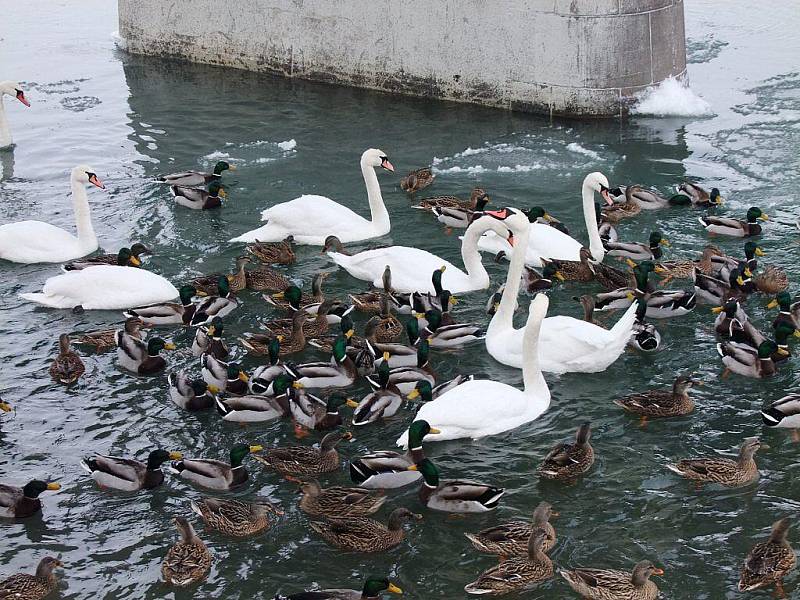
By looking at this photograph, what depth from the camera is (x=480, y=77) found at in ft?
72.7

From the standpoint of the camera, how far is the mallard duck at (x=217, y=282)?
47.8ft

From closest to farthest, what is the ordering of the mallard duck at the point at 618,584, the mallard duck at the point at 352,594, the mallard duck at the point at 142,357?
the mallard duck at the point at 352,594
the mallard duck at the point at 618,584
the mallard duck at the point at 142,357

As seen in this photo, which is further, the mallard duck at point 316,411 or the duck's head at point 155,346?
the duck's head at point 155,346

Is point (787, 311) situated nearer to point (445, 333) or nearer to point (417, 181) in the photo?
point (445, 333)

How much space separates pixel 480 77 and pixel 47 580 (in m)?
15.2

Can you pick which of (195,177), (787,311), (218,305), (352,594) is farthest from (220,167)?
(352,594)

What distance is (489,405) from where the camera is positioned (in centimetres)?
1150

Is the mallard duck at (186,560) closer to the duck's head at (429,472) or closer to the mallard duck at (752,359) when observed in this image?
the duck's head at (429,472)

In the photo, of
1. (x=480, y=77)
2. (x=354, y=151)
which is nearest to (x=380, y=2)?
(x=480, y=77)

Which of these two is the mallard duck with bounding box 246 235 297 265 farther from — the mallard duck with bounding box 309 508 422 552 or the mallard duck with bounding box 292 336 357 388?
the mallard duck with bounding box 309 508 422 552

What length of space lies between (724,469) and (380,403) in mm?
3421

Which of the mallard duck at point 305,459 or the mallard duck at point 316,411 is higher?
the mallard duck at point 316,411

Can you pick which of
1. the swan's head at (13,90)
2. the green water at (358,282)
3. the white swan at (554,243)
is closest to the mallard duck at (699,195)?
the green water at (358,282)

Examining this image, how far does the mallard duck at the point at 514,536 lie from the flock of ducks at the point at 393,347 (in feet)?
0.06
